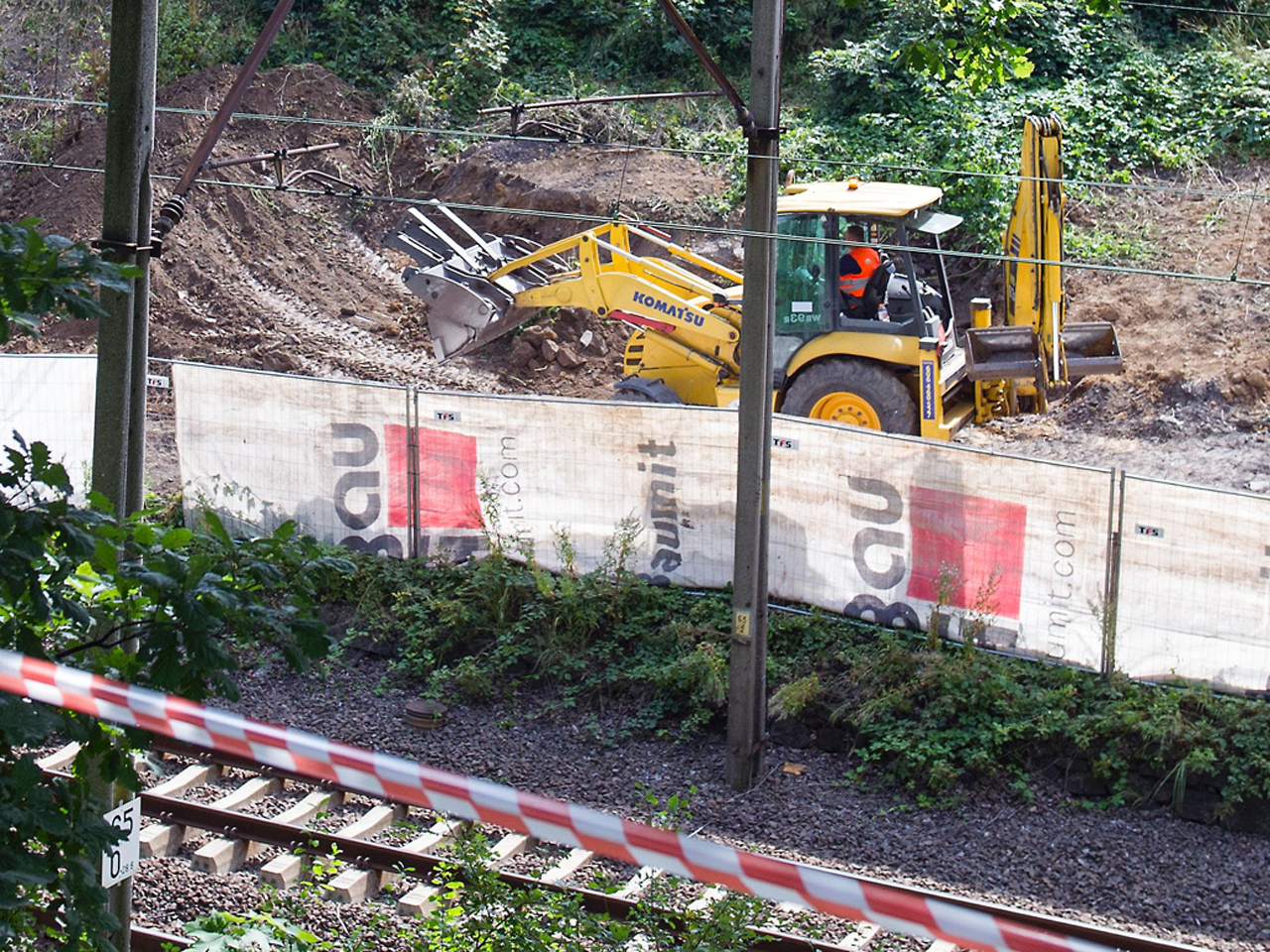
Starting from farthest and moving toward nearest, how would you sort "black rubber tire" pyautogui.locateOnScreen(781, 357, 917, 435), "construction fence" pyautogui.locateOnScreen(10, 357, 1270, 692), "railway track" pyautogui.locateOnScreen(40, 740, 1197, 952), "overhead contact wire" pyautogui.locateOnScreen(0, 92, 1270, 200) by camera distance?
"black rubber tire" pyautogui.locateOnScreen(781, 357, 917, 435) < "overhead contact wire" pyautogui.locateOnScreen(0, 92, 1270, 200) < "construction fence" pyautogui.locateOnScreen(10, 357, 1270, 692) < "railway track" pyautogui.locateOnScreen(40, 740, 1197, 952)

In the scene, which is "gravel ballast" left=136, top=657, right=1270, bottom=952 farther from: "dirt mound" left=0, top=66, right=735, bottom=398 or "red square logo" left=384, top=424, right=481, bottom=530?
"dirt mound" left=0, top=66, right=735, bottom=398

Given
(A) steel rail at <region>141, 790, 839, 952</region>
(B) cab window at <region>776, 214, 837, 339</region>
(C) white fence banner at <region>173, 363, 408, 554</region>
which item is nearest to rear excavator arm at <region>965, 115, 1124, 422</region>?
(B) cab window at <region>776, 214, 837, 339</region>

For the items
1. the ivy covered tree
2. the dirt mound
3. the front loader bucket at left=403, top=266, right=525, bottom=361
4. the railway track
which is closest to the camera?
the ivy covered tree

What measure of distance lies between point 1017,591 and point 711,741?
2.50 meters

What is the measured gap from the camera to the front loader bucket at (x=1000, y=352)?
11852 millimetres

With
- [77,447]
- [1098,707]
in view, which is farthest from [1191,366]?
[77,447]

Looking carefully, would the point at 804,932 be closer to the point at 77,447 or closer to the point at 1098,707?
the point at 1098,707

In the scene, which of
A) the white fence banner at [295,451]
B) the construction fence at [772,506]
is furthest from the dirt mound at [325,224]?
the construction fence at [772,506]

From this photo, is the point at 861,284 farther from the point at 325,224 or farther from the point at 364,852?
the point at 325,224

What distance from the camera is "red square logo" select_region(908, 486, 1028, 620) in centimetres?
975

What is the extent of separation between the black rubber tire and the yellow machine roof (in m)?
1.45

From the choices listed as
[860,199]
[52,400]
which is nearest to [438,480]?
[52,400]

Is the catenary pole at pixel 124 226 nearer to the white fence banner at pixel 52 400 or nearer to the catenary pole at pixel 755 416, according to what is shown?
the catenary pole at pixel 755 416

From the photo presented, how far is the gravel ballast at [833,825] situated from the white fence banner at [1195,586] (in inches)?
48.4
